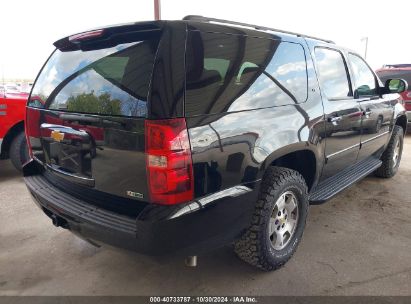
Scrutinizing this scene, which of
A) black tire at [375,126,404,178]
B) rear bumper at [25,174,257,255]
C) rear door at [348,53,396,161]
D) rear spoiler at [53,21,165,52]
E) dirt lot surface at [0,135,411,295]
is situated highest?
rear spoiler at [53,21,165,52]

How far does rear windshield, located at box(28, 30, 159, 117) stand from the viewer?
6.11ft

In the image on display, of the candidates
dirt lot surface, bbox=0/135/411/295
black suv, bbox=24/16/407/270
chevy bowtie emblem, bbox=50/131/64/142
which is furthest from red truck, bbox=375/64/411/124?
chevy bowtie emblem, bbox=50/131/64/142

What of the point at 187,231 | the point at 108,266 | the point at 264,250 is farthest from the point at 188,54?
the point at 108,266

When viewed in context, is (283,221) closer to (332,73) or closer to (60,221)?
(332,73)

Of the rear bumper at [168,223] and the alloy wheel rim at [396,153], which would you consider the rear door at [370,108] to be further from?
the rear bumper at [168,223]

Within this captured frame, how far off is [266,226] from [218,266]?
61cm

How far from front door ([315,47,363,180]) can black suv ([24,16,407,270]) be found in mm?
72

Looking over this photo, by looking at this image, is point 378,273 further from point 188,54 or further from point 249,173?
point 188,54

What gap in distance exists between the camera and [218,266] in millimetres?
2746

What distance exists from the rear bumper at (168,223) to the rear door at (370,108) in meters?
2.16

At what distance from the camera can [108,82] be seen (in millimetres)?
2035

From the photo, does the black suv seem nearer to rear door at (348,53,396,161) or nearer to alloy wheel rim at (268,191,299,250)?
alloy wheel rim at (268,191,299,250)

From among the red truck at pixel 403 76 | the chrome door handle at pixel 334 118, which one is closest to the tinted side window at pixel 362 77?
the chrome door handle at pixel 334 118

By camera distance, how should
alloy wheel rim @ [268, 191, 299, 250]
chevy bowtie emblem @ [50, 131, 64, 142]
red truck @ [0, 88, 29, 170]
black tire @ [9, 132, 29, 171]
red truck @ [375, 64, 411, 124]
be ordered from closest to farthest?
chevy bowtie emblem @ [50, 131, 64, 142] → alloy wheel rim @ [268, 191, 299, 250] → red truck @ [0, 88, 29, 170] → black tire @ [9, 132, 29, 171] → red truck @ [375, 64, 411, 124]
